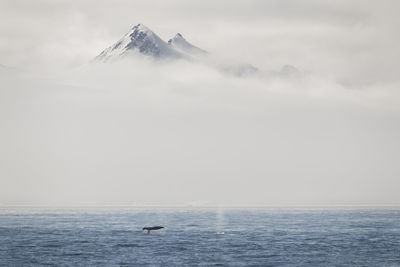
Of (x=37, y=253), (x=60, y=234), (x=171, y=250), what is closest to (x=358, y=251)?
(x=171, y=250)

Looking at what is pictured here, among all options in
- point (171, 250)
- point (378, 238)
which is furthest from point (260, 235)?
point (171, 250)

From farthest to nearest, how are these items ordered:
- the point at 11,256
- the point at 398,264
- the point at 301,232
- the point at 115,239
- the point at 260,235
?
the point at 301,232 < the point at 260,235 < the point at 115,239 < the point at 11,256 < the point at 398,264

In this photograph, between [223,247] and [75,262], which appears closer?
[75,262]

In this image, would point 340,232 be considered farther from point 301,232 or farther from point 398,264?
point 398,264

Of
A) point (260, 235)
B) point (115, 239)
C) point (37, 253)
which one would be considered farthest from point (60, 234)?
point (260, 235)

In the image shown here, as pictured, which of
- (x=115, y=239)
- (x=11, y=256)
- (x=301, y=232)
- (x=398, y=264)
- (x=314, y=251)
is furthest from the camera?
(x=301, y=232)

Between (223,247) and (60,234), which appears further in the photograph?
(60,234)

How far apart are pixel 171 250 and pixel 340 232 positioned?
174 feet

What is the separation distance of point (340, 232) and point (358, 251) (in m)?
39.0

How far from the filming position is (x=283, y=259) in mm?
89375

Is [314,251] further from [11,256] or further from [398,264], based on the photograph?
[11,256]

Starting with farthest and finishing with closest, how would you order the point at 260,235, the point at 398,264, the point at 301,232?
1. the point at 301,232
2. the point at 260,235
3. the point at 398,264

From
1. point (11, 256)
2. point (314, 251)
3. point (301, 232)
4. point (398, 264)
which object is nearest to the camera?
point (398, 264)

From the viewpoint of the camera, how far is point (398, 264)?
8644cm
